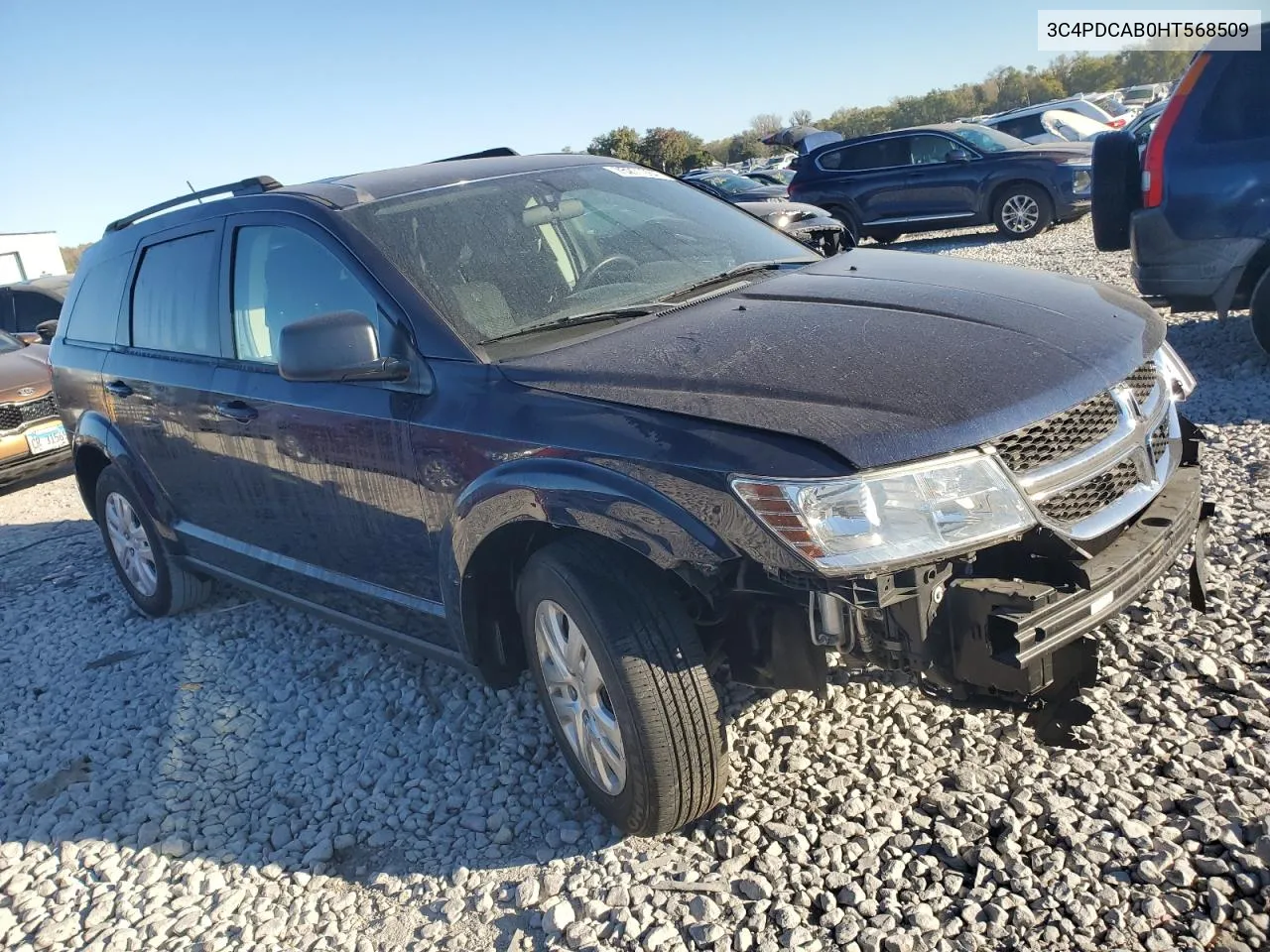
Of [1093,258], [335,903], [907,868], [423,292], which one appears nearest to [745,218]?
[423,292]

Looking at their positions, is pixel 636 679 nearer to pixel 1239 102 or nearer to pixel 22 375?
pixel 1239 102

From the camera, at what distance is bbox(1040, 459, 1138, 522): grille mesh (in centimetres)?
234

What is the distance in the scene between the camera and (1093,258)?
10922 mm

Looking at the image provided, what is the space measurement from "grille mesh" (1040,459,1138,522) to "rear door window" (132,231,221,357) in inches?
120

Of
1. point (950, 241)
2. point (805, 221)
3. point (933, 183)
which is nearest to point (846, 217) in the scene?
point (933, 183)

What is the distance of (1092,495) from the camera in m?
2.44

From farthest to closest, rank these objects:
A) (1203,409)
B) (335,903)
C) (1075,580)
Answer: (1203,409)
(335,903)
(1075,580)

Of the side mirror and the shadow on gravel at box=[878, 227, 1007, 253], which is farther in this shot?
the shadow on gravel at box=[878, 227, 1007, 253]

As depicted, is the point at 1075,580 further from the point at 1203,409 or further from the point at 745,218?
the point at 1203,409

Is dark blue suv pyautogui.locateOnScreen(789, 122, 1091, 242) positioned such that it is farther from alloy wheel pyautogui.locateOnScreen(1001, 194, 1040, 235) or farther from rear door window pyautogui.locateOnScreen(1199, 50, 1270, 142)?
rear door window pyautogui.locateOnScreen(1199, 50, 1270, 142)

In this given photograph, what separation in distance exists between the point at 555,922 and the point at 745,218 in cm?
272

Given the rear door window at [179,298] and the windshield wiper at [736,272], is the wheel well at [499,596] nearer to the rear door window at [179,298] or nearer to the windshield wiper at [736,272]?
the windshield wiper at [736,272]

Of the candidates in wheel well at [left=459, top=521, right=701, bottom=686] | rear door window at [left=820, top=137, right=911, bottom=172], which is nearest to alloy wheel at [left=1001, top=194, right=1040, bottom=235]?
rear door window at [left=820, top=137, right=911, bottom=172]

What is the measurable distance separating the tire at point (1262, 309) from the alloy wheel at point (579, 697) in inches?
188
